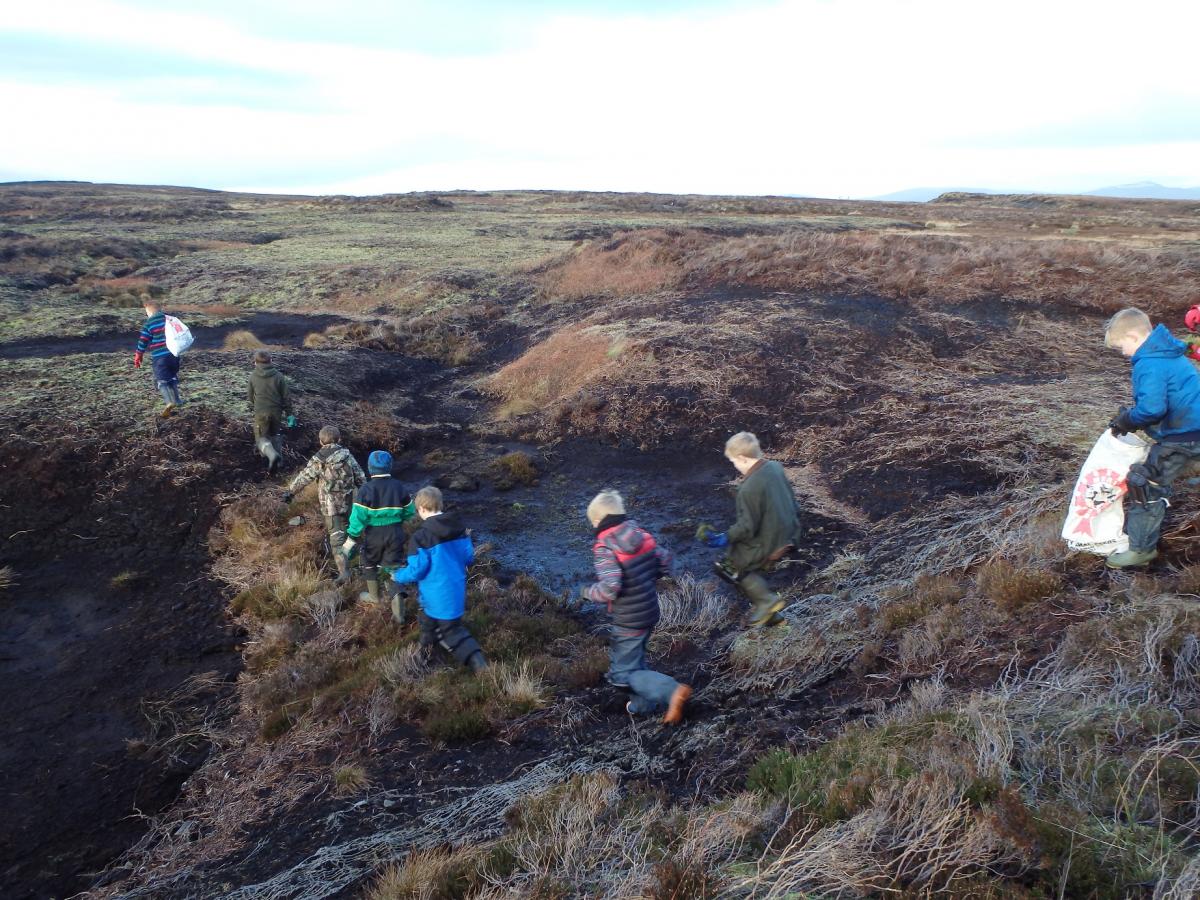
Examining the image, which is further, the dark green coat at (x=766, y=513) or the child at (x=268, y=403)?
the child at (x=268, y=403)

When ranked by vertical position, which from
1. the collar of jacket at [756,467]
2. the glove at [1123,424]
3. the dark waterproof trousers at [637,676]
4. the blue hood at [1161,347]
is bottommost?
the dark waterproof trousers at [637,676]

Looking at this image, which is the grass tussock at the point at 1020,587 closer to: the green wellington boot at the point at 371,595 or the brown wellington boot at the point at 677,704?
the brown wellington boot at the point at 677,704

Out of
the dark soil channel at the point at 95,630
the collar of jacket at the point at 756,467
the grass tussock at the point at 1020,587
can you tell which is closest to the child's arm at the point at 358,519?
the dark soil channel at the point at 95,630

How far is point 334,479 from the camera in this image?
7574mm

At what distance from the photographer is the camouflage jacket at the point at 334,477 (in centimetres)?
750

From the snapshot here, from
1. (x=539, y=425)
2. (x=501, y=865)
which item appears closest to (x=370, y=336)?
(x=539, y=425)

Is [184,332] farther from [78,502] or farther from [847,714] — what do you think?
[847,714]

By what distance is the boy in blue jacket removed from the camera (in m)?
4.57

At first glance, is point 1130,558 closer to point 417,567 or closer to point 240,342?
point 417,567

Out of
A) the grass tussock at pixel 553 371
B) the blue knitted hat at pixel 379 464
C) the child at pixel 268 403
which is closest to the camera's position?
the blue knitted hat at pixel 379 464

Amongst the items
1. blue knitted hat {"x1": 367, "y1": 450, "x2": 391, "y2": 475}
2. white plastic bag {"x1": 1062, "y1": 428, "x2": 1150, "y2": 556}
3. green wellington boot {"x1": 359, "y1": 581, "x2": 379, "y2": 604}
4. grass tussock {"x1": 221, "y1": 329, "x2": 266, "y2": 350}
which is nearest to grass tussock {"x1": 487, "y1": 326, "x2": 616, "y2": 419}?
grass tussock {"x1": 221, "y1": 329, "x2": 266, "y2": 350}

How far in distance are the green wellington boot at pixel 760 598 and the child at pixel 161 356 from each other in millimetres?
10275

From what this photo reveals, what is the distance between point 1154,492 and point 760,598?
277cm

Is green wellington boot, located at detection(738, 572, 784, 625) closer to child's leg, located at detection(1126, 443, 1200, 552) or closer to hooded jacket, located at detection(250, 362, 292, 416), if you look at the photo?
child's leg, located at detection(1126, 443, 1200, 552)
